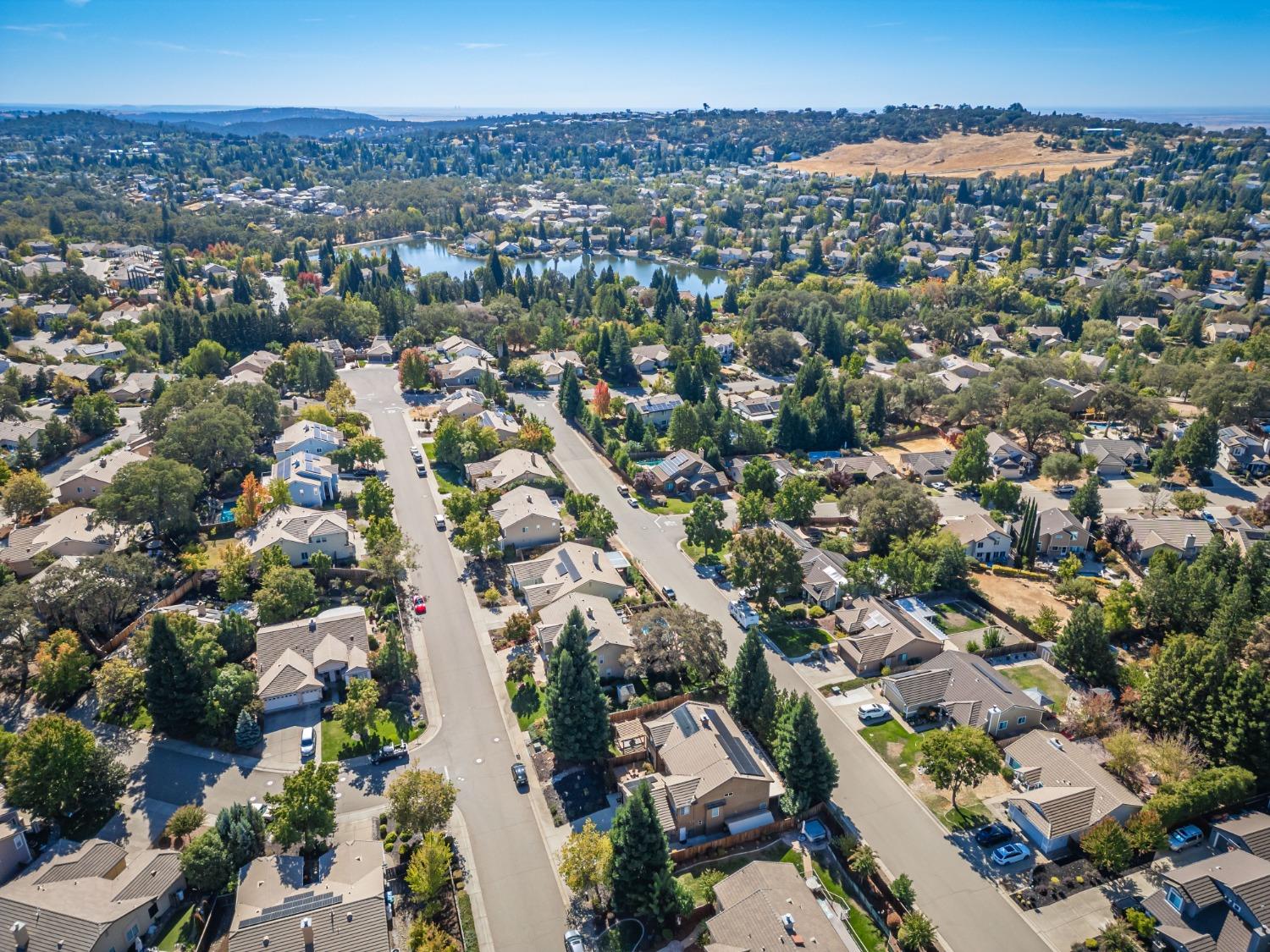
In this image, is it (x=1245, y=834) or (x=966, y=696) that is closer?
(x=1245, y=834)

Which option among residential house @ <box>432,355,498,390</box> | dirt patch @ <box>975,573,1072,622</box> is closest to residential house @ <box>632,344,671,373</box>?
residential house @ <box>432,355,498,390</box>

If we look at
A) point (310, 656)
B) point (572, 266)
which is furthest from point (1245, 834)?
point (572, 266)

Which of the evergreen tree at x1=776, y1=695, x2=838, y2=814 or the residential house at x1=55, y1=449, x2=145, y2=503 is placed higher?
the residential house at x1=55, y1=449, x2=145, y2=503

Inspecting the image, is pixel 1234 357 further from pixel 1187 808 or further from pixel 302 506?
pixel 302 506

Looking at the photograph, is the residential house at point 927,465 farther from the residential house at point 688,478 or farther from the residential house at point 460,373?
the residential house at point 460,373

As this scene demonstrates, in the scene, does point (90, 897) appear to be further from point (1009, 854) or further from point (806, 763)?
point (1009, 854)

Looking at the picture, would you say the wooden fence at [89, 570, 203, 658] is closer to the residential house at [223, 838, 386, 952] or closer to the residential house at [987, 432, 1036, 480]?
the residential house at [223, 838, 386, 952]

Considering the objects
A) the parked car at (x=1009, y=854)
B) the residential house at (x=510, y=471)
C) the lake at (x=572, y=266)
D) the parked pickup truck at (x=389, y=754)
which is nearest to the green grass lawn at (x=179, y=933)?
the parked pickup truck at (x=389, y=754)
